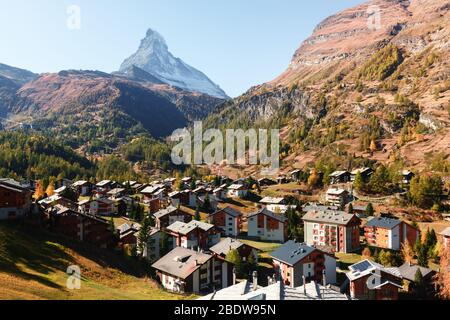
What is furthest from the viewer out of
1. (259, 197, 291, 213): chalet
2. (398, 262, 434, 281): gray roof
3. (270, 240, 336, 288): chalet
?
(259, 197, 291, 213): chalet

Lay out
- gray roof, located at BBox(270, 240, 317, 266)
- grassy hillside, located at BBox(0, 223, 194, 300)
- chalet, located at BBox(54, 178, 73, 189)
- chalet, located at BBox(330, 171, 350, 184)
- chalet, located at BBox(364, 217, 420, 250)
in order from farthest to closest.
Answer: chalet, located at BBox(54, 178, 73, 189)
chalet, located at BBox(330, 171, 350, 184)
chalet, located at BBox(364, 217, 420, 250)
gray roof, located at BBox(270, 240, 317, 266)
grassy hillside, located at BBox(0, 223, 194, 300)

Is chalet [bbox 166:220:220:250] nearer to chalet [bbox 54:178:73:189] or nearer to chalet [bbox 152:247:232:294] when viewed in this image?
chalet [bbox 152:247:232:294]

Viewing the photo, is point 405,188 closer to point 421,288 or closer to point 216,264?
point 421,288

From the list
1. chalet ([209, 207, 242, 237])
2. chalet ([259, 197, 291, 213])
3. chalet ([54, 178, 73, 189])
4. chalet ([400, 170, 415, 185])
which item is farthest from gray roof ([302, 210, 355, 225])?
chalet ([54, 178, 73, 189])

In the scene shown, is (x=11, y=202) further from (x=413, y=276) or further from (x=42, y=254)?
(x=413, y=276)

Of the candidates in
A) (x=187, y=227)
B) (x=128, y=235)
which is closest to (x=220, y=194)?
(x=187, y=227)

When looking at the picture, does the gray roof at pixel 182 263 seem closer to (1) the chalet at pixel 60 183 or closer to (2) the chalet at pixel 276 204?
(2) the chalet at pixel 276 204
